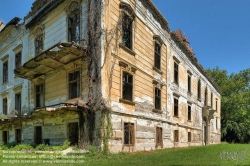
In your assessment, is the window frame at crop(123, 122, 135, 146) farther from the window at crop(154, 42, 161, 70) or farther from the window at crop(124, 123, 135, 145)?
the window at crop(154, 42, 161, 70)

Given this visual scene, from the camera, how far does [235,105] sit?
125 feet

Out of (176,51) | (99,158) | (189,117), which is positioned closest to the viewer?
(99,158)

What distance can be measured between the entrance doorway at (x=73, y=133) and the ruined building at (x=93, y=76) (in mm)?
50

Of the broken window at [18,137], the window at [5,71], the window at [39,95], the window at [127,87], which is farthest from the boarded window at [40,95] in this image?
the window at [5,71]

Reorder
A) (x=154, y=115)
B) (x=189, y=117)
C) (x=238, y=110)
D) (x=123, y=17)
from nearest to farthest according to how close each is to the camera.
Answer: (x=123, y=17), (x=154, y=115), (x=189, y=117), (x=238, y=110)

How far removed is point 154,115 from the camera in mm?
15820

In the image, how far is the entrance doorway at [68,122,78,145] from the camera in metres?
12.3

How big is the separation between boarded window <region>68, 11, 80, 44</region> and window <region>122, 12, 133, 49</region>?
7.93 ft

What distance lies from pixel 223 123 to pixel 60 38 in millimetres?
34213

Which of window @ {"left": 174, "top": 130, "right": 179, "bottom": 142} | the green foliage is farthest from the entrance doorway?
the green foliage

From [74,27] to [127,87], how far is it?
169 inches

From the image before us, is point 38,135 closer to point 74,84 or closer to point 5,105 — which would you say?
point 74,84

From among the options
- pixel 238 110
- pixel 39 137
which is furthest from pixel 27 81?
pixel 238 110

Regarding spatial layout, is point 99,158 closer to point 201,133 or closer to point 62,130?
point 62,130
